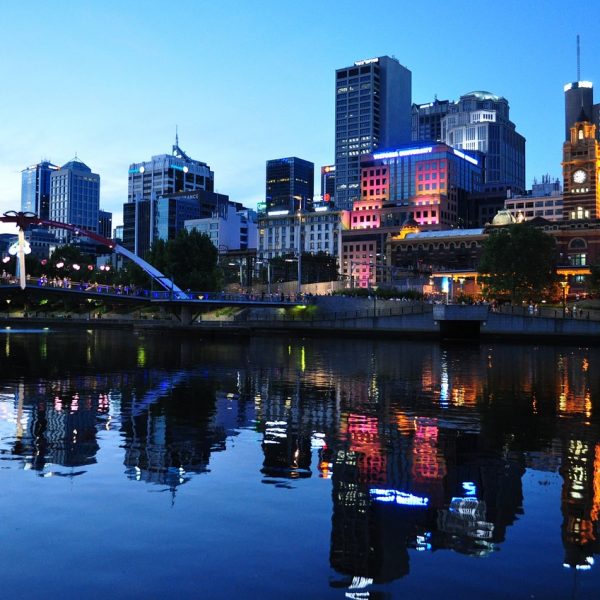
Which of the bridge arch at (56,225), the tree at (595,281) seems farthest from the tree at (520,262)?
the bridge arch at (56,225)

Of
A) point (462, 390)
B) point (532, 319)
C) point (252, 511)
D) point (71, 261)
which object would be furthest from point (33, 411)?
point (71, 261)

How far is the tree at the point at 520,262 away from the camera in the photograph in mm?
108375

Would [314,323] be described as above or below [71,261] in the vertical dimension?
below

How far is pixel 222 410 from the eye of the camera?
82.6ft

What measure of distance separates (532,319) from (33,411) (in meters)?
79.8

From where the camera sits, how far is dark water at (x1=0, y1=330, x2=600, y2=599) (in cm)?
952

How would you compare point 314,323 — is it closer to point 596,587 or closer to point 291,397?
point 291,397

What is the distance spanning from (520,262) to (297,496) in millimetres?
101461

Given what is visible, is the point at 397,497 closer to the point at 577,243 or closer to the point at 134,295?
the point at 134,295

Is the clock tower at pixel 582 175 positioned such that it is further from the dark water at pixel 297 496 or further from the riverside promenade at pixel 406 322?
the dark water at pixel 297 496

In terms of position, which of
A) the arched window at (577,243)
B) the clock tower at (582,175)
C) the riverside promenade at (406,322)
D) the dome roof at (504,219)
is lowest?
the riverside promenade at (406,322)

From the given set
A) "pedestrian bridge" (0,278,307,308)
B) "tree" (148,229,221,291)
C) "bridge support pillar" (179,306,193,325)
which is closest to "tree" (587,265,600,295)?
"pedestrian bridge" (0,278,307,308)

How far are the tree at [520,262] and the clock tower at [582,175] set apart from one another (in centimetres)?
5778

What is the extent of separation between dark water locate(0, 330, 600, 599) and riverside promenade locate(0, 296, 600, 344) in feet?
212
